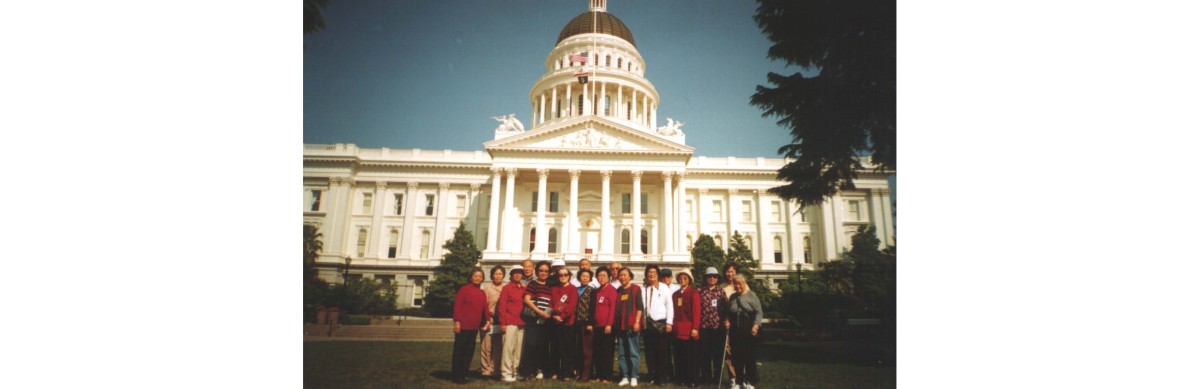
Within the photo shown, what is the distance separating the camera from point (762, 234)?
14938mm

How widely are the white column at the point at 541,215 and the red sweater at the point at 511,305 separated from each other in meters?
16.7

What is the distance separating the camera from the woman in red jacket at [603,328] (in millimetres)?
6770

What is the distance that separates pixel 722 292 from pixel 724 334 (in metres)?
0.52

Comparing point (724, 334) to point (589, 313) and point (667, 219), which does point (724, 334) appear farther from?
point (667, 219)

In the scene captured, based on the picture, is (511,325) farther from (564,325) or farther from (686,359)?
(686,359)

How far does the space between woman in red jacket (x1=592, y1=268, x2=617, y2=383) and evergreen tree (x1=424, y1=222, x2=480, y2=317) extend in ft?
40.4

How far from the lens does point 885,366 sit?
7.87 m

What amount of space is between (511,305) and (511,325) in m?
0.25

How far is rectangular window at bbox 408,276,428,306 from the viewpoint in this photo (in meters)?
20.5

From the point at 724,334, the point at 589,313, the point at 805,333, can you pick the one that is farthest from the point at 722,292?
the point at 805,333

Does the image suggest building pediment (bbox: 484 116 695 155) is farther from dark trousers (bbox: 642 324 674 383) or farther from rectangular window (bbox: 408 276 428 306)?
dark trousers (bbox: 642 324 674 383)

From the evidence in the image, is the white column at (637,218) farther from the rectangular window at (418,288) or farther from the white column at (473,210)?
the rectangular window at (418,288)

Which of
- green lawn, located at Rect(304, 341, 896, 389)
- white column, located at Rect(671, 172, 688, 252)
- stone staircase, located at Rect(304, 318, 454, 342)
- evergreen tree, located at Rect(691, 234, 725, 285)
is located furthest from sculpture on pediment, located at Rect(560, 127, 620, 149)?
green lawn, located at Rect(304, 341, 896, 389)

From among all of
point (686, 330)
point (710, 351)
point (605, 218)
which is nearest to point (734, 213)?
point (605, 218)
